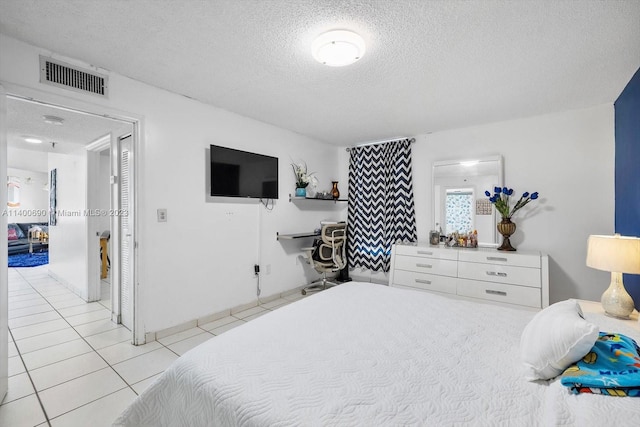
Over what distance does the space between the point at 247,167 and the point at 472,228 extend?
296 cm

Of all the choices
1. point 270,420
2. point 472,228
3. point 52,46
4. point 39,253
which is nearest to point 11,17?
point 52,46

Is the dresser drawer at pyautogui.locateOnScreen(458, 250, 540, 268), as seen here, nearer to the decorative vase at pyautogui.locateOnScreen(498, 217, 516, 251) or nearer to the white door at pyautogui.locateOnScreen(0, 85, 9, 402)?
the decorative vase at pyautogui.locateOnScreen(498, 217, 516, 251)

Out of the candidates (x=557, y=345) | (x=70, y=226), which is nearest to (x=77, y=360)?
(x=70, y=226)

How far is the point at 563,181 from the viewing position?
3.19m

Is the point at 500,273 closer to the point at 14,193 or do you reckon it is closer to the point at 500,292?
the point at 500,292

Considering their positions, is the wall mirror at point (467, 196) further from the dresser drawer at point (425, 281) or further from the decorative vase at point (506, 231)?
the dresser drawer at point (425, 281)

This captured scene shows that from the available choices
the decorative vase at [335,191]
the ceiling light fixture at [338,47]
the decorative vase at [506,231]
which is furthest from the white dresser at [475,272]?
the ceiling light fixture at [338,47]

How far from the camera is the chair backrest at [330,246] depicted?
13.3ft

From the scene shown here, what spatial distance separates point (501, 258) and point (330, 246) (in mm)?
2075

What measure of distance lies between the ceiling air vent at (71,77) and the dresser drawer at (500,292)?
154 inches

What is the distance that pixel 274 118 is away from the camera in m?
3.48

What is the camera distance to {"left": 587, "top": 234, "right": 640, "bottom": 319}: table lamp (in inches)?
67.4

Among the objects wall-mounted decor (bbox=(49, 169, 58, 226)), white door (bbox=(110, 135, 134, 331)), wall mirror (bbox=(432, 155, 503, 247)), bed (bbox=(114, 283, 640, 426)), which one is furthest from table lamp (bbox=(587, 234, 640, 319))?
wall-mounted decor (bbox=(49, 169, 58, 226))

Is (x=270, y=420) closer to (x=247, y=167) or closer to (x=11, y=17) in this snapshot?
(x=11, y=17)
